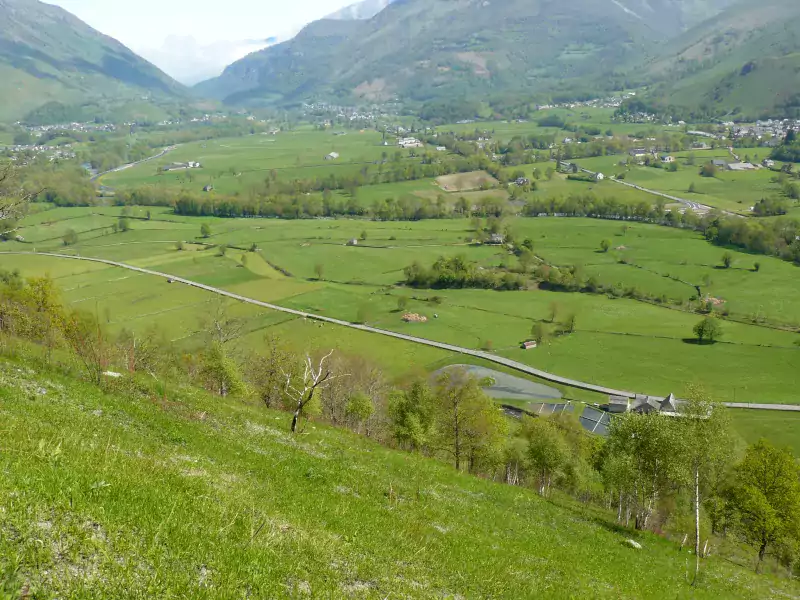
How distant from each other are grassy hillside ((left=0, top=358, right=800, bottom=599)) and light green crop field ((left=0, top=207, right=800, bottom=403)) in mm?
66871

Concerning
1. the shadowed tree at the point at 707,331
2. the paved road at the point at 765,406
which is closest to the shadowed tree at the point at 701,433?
the paved road at the point at 765,406

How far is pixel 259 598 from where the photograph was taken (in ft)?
33.1

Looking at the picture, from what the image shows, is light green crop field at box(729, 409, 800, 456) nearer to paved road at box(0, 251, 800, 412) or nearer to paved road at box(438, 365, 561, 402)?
paved road at box(0, 251, 800, 412)

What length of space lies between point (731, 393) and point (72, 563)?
10324 cm

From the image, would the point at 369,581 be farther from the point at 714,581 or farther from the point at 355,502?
the point at 714,581

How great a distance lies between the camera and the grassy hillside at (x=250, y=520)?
9.77 metres

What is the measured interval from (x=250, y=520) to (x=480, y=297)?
128527 millimetres

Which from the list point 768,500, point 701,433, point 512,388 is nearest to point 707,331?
point 512,388

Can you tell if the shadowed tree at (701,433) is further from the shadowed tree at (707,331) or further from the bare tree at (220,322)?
the shadowed tree at (707,331)

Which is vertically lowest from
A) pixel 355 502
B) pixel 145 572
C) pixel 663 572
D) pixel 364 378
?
pixel 364 378

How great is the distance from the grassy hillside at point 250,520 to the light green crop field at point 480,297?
66871mm

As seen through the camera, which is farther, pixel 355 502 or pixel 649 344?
pixel 649 344

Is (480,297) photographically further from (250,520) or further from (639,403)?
(250,520)

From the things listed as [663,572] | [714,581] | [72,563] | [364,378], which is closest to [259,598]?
[72,563]
